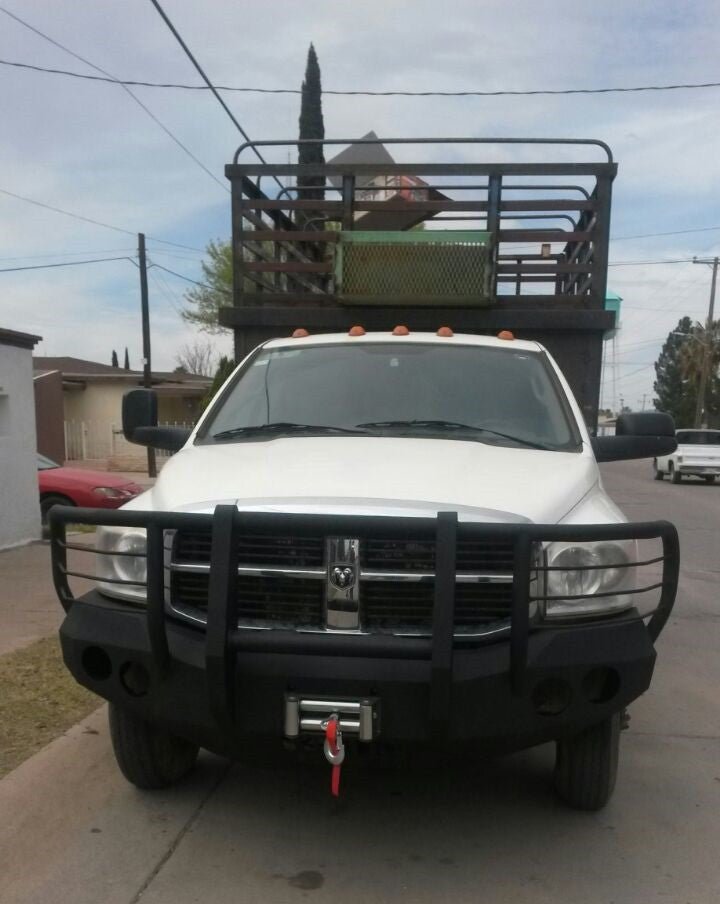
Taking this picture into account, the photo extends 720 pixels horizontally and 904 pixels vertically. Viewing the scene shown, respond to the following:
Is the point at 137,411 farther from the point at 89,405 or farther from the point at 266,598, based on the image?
the point at 89,405

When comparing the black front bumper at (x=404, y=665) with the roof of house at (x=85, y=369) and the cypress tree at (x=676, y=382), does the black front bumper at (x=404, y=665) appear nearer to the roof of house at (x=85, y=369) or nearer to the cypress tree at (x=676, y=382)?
the roof of house at (x=85, y=369)

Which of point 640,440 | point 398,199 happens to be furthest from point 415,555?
point 398,199

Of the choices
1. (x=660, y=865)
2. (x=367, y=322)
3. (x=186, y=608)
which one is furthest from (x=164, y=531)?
(x=367, y=322)

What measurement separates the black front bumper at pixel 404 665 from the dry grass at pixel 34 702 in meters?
1.52

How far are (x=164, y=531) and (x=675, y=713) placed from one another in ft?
10.6

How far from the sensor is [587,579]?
2.95m

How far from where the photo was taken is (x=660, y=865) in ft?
10.2

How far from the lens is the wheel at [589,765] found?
325 cm

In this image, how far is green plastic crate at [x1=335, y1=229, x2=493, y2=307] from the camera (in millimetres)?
5785

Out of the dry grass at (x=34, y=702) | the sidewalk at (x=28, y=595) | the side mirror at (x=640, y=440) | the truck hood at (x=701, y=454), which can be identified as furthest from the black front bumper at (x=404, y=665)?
the truck hood at (x=701, y=454)

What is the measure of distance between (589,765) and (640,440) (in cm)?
168

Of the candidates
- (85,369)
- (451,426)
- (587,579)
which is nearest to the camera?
(587,579)

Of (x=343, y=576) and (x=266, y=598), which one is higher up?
(x=343, y=576)

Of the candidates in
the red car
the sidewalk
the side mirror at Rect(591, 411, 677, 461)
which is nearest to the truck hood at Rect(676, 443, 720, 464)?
the red car
